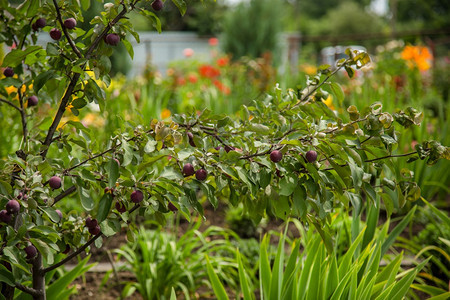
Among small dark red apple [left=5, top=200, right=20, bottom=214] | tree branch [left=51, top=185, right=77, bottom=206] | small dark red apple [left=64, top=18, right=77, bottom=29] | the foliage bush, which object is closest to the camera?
small dark red apple [left=5, top=200, right=20, bottom=214]

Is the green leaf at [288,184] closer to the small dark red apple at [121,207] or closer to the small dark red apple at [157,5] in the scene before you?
the small dark red apple at [121,207]

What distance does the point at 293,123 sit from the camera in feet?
5.23

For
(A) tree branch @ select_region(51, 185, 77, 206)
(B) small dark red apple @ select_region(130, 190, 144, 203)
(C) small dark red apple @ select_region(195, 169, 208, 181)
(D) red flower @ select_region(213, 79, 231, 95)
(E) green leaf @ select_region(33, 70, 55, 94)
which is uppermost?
(E) green leaf @ select_region(33, 70, 55, 94)

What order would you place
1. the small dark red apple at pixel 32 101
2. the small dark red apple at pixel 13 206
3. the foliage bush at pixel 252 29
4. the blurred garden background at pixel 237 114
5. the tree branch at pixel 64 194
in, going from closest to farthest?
the small dark red apple at pixel 13 206 < the tree branch at pixel 64 194 < the small dark red apple at pixel 32 101 < the blurred garden background at pixel 237 114 < the foliage bush at pixel 252 29

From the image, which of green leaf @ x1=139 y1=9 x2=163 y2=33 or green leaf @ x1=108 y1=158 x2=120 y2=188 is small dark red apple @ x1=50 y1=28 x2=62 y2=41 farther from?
green leaf @ x1=108 y1=158 x2=120 y2=188

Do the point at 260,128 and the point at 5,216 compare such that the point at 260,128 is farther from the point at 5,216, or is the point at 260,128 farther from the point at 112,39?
the point at 5,216

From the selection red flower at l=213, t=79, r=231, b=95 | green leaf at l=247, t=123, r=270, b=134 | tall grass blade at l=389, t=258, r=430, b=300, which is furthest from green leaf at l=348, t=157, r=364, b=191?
red flower at l=213, t=79, r=231, b=95

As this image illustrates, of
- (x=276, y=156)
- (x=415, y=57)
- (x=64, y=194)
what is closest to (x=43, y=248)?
(x=64, y=194)

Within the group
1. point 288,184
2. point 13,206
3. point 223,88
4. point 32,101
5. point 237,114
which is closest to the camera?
point 13,206

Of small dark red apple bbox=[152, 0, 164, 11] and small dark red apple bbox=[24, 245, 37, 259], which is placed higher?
small dark red apple bbox=[152, 0, 164, 11]

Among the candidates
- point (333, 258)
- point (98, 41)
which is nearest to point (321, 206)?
point (333, 258)

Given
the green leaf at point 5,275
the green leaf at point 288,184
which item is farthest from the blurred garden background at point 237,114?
the green leaf at point 5,275

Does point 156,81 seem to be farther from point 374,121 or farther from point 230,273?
point 374,121

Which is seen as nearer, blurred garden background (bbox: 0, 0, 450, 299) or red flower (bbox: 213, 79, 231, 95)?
blurred garden background (bbox: 0, 0, 450, 299)
